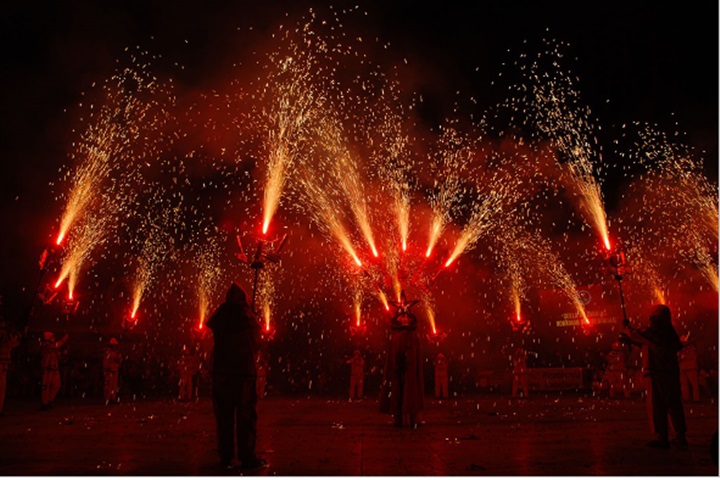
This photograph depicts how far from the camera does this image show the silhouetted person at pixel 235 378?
5.89m

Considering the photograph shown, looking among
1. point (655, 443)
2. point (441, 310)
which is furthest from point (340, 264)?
point (655, 443)

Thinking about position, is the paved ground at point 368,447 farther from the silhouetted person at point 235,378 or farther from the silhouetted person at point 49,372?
the silhouetted person at point 49,372

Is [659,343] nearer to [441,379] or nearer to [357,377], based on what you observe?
[441,379]

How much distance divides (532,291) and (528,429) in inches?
1025

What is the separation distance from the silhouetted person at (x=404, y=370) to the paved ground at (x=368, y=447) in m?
0.41

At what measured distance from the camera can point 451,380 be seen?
2691 cm

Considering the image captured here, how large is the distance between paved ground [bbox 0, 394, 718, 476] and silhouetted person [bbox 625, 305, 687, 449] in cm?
30

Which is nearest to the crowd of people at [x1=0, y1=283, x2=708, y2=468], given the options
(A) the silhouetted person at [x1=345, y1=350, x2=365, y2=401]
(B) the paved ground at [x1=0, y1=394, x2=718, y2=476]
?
(A) the silhouetted person at [x1=345, y1=350, x2=365, y2=401]

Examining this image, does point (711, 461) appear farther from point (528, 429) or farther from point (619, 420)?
point (619, 420)

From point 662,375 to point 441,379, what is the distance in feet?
50.0

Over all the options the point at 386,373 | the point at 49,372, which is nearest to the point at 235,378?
the point at 386,373

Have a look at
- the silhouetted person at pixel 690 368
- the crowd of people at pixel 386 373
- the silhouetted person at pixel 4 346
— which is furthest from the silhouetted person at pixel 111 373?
the silhouetted person at pixel 690 368

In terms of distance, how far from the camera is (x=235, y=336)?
6219 mm

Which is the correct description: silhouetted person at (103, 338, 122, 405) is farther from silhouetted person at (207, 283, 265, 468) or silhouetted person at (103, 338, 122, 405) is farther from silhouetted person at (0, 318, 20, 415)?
silhouetted person at (207, 283, 265, 468)
